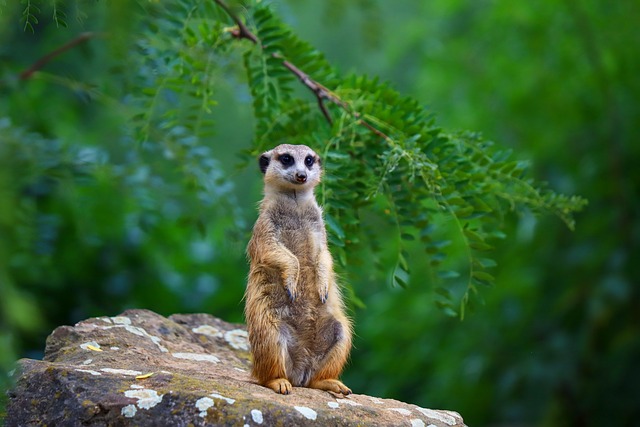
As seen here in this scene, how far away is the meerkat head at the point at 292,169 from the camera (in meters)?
3.99

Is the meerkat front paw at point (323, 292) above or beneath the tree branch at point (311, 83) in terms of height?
beneath

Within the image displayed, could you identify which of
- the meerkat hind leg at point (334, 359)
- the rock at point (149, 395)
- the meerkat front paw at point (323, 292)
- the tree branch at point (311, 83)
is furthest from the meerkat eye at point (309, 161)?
the rock at point (149, 395)

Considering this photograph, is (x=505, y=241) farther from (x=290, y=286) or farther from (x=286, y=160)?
(x=290, y=286)

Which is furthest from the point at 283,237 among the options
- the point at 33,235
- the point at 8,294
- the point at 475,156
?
the point at 8,294

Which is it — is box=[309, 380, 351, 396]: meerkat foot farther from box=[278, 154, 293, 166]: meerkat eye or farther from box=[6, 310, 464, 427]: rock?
box=[278, 154, 293, 166]: meerkat eye

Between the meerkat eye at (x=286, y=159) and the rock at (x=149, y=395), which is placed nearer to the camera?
the rock at (x=149, y=395)

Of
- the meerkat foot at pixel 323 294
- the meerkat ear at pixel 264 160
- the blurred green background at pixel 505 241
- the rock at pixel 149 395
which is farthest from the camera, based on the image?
the blurred green background at pixel 505 241

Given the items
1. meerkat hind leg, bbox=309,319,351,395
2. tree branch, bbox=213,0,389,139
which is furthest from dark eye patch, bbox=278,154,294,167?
meerkat hind leg, bbox=309,319,351,395

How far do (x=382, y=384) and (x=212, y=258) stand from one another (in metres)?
2.27

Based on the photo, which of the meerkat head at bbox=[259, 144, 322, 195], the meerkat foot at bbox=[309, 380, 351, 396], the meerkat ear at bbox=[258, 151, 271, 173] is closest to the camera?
the meerkat foot at bbox=[309, 380, 351, 396]

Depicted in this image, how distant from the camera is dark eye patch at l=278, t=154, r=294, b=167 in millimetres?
4020

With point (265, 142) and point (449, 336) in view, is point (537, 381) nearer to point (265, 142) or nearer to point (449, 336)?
point (449, 336)

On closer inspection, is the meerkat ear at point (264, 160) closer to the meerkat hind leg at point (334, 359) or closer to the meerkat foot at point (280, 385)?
the meerkat hind leg at point (334, 359)

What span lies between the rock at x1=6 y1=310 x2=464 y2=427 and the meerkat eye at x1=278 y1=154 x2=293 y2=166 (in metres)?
0.97
